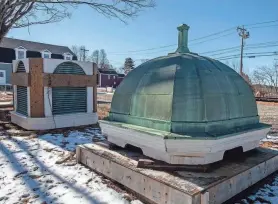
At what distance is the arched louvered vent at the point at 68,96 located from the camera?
26.7ft

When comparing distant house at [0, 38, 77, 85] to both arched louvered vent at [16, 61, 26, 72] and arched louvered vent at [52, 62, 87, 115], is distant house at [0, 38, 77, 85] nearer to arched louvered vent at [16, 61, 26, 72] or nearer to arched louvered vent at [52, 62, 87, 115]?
arched louvered vent at [16, 61, 26, 72]

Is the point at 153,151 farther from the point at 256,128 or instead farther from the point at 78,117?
the point at 78,117

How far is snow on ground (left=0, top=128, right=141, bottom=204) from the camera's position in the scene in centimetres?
343

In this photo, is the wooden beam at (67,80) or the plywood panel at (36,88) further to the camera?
the wooden beam at (67,80)

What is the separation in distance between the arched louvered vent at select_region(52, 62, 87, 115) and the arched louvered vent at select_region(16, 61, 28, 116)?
41.6 inches

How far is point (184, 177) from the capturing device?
10.6 feet

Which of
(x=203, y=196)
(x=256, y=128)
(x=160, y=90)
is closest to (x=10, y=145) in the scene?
(x=160, y=90)

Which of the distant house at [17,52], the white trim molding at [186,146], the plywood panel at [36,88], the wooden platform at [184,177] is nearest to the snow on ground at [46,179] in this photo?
the wooden platform at [184,177]

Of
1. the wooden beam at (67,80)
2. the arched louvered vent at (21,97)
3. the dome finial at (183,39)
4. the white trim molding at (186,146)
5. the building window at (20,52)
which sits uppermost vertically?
the building window at (20,52)

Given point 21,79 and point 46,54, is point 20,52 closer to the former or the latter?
point 46,54

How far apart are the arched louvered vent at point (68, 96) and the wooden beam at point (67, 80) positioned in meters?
0.16

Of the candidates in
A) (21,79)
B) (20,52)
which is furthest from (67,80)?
(20,52)

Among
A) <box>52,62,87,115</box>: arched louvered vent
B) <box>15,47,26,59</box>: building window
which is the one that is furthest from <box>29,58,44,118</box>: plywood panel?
<box>15,47,26,59</box>: building window

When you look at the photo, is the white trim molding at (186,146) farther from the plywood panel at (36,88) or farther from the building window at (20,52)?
the building window at (20,52)
